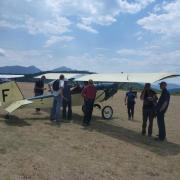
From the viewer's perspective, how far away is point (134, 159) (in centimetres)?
802

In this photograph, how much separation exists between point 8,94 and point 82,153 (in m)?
5.87

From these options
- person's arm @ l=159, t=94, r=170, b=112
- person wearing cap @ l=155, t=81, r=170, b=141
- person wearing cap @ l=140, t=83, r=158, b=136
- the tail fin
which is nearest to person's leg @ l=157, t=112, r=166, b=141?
person wearing cap @ l=155, t=81, r=170, b=141

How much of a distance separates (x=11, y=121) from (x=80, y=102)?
368 centimetres

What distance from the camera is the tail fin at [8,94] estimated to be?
13148 mm

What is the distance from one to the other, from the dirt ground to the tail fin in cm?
80

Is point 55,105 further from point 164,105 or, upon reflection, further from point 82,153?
point 82,153

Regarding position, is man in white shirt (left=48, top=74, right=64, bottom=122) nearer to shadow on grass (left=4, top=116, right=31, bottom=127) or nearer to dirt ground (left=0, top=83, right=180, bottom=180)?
dirt ground (left=0, top=83, right=180, bottom=180)

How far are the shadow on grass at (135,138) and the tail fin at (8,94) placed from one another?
249 centimetres

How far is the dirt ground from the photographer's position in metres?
6.65

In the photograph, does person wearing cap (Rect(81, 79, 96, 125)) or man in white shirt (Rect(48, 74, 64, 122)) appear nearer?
person wearing cap (Rect(81, 79, 96, 125))

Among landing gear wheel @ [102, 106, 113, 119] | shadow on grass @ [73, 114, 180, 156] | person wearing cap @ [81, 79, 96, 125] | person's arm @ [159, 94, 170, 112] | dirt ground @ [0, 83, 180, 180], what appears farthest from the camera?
landing gear wheel @ [102, 106, 113, 119]

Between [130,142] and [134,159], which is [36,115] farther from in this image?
[134,159]

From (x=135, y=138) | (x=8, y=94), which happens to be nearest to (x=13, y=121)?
(x=8, y=94)

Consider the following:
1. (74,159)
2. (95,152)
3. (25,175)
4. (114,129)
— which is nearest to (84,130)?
(114,129)
